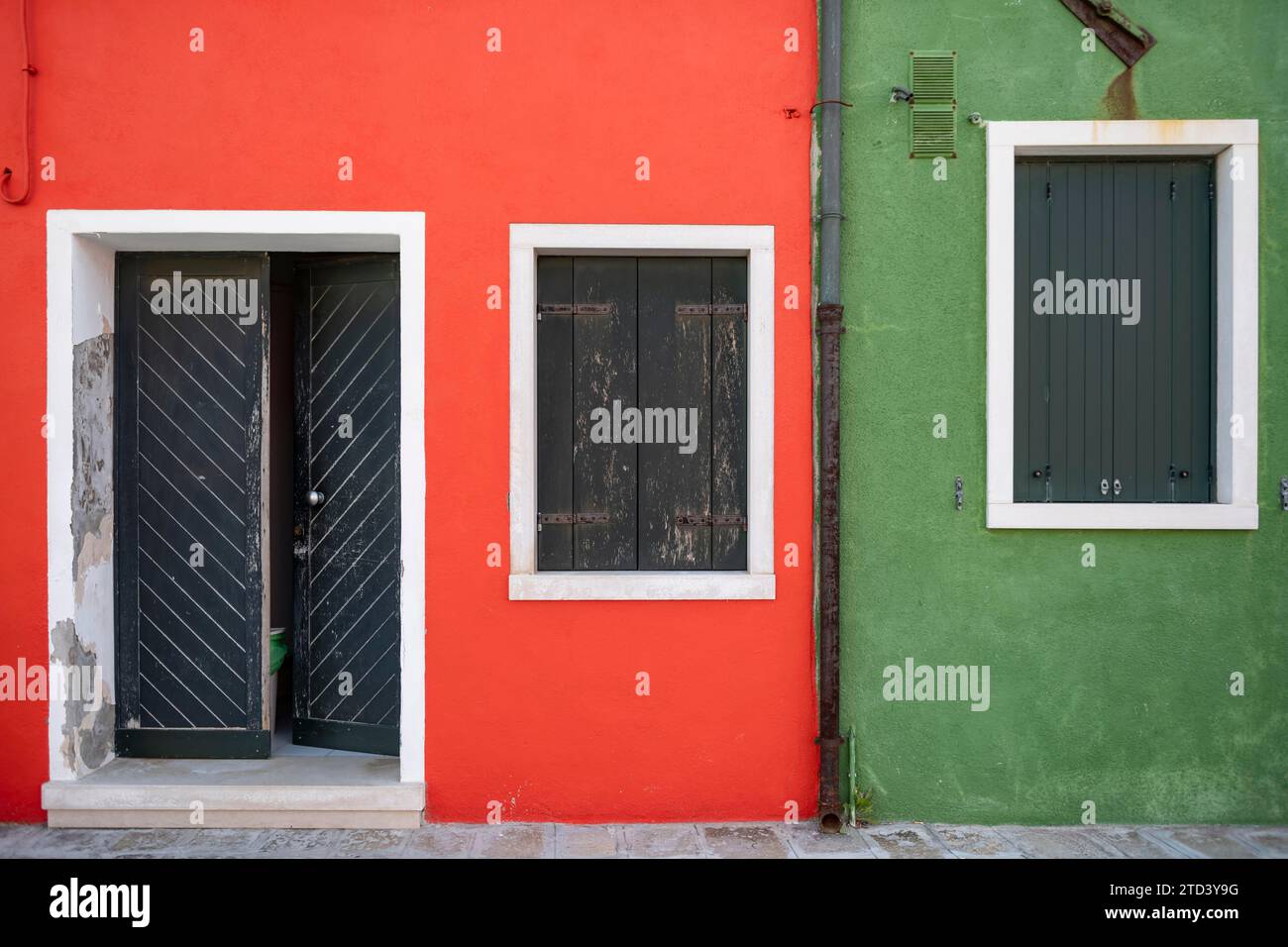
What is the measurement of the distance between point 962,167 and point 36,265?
4688mm

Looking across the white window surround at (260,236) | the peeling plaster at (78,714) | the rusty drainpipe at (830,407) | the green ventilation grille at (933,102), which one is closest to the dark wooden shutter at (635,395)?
the rusty drainpipe at (830,407)

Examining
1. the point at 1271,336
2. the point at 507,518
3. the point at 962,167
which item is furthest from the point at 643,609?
the point at 1271,336

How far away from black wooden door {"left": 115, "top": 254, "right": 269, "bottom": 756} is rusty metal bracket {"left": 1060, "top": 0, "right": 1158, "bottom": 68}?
14.7ft

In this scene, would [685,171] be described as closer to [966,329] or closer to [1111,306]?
[966,329]

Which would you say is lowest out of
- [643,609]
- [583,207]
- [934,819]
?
[934,819]

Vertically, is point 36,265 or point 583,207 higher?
point 583,207

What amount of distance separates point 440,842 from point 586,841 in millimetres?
698

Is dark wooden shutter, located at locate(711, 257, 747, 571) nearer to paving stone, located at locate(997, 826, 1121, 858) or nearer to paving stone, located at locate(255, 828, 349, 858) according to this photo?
paving stone, located at locate(997, 826, 1121, 858)

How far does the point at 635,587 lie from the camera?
183 inches

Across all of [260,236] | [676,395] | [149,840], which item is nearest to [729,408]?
[676,395]

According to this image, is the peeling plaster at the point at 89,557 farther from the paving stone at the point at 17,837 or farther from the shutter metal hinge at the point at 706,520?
the shutter metal hinge at the point at 706,520

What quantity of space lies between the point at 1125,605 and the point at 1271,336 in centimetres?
154

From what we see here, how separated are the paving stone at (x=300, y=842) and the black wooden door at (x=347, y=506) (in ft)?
2.13

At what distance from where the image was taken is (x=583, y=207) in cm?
465
